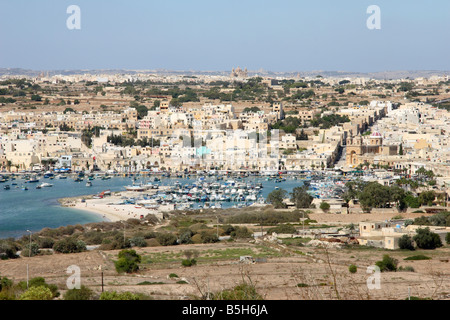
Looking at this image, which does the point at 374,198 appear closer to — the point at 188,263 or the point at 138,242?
the point at 138,242

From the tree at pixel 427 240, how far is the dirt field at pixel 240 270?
289mm

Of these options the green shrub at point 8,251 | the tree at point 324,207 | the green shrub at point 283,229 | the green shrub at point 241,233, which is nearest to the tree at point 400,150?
the tree at point 324,207

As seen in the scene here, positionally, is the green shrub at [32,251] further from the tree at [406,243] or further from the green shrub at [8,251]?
the tree at [406,243]

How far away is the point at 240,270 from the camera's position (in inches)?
381

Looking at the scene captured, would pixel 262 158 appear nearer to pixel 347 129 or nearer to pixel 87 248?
pixel 347 129

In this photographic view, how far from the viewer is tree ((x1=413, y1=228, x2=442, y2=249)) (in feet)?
43.6

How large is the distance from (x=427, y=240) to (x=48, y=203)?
14.0 m

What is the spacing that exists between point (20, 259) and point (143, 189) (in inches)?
540

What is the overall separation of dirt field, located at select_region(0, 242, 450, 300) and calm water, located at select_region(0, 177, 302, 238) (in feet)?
19.5

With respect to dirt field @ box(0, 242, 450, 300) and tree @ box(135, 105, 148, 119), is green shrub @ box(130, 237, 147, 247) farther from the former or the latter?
tree @ box(135, 105, 148, 119)

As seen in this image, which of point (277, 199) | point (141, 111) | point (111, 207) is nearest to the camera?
point (277, 199)

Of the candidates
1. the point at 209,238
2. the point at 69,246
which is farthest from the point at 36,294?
the point at 209,238

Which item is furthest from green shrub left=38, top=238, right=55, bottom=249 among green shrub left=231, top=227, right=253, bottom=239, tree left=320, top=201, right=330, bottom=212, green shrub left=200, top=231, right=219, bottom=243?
tree left=320, top=201, right=330, bottom=212

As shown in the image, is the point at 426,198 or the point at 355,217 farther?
the point at 426,198
